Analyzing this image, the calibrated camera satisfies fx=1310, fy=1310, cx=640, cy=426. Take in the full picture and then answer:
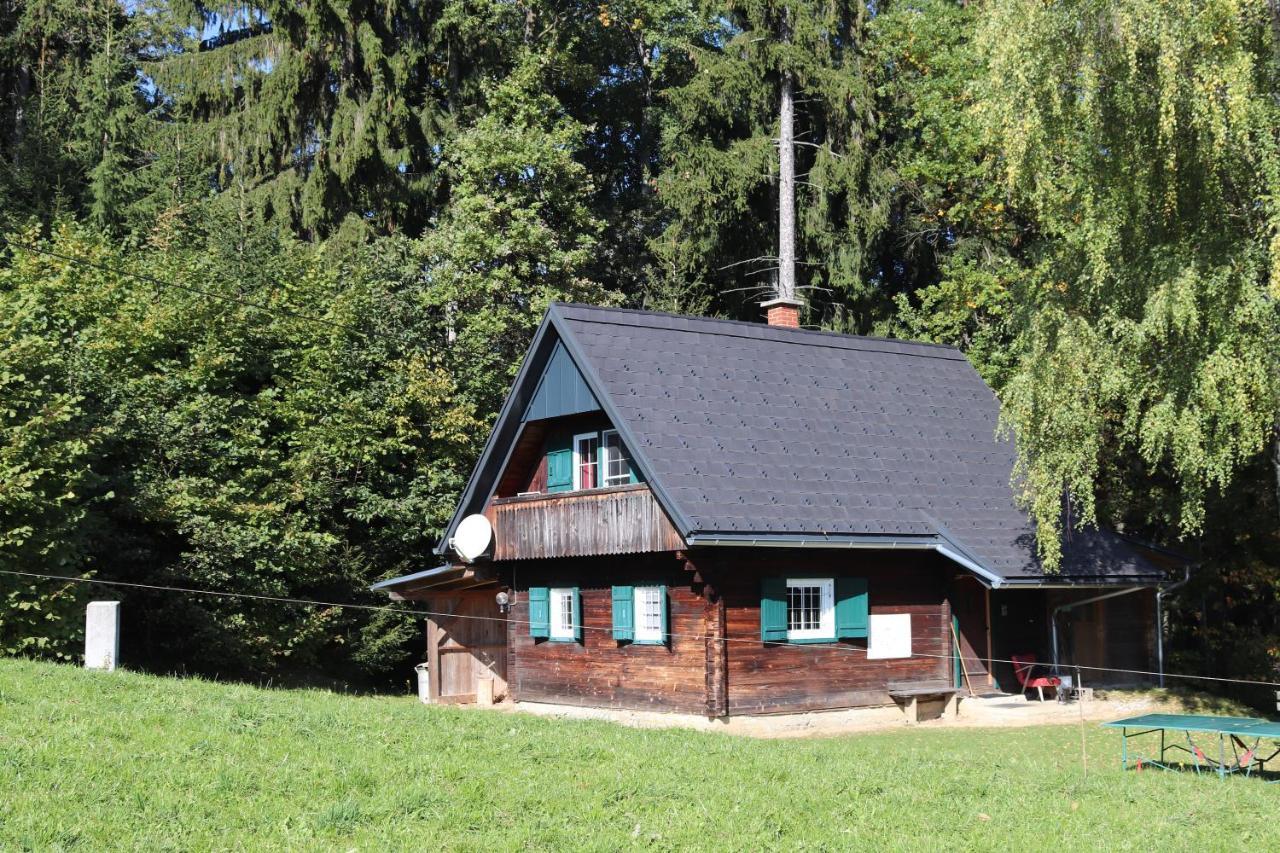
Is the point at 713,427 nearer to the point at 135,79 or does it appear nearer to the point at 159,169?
the point at 159,169

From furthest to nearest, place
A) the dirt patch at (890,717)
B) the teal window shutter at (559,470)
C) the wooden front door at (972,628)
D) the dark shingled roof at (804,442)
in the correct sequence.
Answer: the teal window shutter at (559,470) → the wooden front door at (972,628) → the dark shingled roof at (804,442) → the dirt patch at (890,717)

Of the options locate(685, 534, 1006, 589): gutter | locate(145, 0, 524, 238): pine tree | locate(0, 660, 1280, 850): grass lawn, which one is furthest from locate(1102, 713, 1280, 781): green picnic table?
locate(145, 0, 524, 238): pine tree

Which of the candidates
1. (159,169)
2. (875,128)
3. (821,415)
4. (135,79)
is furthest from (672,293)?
(135,79)

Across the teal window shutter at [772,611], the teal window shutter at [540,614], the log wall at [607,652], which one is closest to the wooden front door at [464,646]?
the log wall at [607,652]

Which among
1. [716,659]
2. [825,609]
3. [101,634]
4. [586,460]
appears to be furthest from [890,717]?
[101,634]

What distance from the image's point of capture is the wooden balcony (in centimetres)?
2005

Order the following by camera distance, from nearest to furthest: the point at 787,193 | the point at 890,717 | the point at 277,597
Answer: the point at 890,717 < the point at 277,597 < the point at 787,193

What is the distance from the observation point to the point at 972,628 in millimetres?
22031

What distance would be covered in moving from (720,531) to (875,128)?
65.3ft

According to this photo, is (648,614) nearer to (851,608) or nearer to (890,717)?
(851,608)

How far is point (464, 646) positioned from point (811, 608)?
890cm

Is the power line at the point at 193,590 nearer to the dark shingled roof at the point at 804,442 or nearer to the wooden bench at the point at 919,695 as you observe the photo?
the dark shingled roof at the point at 804,442

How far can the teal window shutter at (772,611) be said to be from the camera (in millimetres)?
20000

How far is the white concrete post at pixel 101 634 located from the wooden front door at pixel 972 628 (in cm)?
1292
